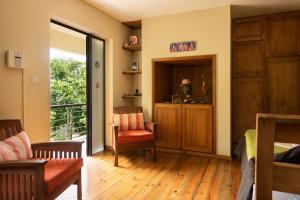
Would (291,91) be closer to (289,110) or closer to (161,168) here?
(289,110)

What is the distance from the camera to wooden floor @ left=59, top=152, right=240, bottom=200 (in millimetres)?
2334

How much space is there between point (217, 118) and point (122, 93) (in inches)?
75.2

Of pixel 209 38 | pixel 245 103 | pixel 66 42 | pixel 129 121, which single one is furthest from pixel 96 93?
pixel 245 103

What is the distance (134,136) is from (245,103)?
2.18 meters

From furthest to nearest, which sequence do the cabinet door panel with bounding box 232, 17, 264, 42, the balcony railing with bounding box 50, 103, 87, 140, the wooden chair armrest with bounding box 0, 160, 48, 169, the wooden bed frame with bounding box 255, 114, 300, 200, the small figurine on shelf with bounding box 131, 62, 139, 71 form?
the small figurine on shelf with bounding box 131, 62, 139, 71
the balcony railing with bounding box 50, 103, 87, 140
the cabinet door panel with bounding box 232, 17, 264, 42
the wooden chair armrest with bounding box 0, 160, 48, 169
the wooden bed frame with bounding box 255, 114, 300, 200

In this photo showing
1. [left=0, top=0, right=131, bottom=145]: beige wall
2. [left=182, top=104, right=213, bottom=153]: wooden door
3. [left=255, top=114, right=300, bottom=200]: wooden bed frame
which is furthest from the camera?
[left=182, top=104, right=213, bottom=153]: wooden door

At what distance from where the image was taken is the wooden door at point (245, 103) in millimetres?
3898

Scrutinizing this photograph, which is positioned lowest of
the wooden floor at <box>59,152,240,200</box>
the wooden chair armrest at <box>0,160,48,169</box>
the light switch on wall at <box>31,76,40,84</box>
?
the wooden floor at <box>59,152,240,200</box>

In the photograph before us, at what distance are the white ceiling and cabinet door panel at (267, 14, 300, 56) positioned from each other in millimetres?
177

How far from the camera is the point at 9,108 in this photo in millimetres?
2297

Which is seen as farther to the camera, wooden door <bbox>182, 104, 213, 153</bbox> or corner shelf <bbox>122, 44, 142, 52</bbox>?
corner shelf <bbox>122, 44, 142, 52</bbox>

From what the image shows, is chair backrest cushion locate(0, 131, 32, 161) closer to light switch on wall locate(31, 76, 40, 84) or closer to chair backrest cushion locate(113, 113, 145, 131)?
light switch on wall locate(31, 76, 40, 84)

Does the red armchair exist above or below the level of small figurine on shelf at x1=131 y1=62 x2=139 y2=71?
below

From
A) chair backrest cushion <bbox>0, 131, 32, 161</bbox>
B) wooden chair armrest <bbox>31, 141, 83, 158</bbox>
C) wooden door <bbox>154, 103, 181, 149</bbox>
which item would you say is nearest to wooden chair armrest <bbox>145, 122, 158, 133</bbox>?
wooden door <bbox>154, 103, 181, 149</bbox>
